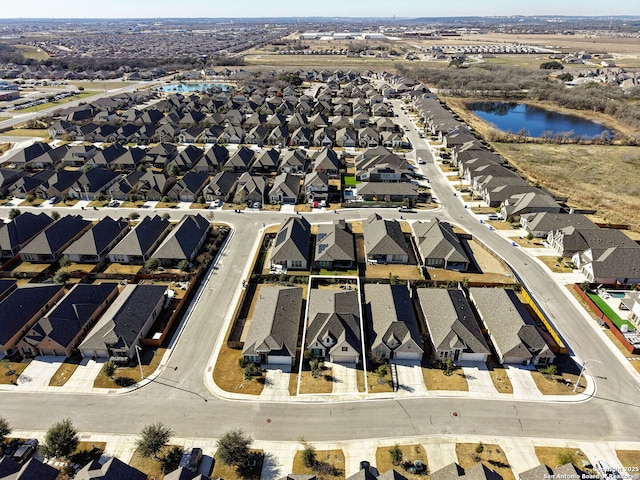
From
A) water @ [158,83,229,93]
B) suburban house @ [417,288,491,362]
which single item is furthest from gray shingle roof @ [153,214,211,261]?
water @ [158,83,229,93]

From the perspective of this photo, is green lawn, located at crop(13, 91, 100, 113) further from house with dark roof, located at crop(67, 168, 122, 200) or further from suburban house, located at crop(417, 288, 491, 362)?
suburban house, located at crop(417, 288, 491, 362)

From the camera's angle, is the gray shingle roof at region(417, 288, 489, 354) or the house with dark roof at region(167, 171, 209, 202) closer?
the gray shingle roof at region(417, 288, 489, 354)

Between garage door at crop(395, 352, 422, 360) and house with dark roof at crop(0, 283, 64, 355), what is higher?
house with dark roof at crop(0, 283, 64, 355)

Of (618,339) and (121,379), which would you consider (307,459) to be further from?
(618,339)

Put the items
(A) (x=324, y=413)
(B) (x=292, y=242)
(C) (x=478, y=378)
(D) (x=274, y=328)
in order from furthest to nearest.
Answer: (B) (x=292, y=242) → (D) (x=274, y=328) → (C) (x=478, y=378) → (A) (x=324, y=413)

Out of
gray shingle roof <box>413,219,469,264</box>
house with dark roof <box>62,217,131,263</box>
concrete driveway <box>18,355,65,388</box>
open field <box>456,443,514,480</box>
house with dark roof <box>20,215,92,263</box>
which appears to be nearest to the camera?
open field <box>456,443,514,480</box>

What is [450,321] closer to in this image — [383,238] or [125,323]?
[383,238]

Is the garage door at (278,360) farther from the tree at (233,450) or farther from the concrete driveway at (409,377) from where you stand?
the concrete driveway at (409,377)

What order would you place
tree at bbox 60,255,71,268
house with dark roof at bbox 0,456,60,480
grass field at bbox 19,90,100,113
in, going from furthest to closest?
grass field at bbox 19,90,100,113 → tree at bbox 60,255,71,268 → house with dark roof at bbox 0,456,60,480

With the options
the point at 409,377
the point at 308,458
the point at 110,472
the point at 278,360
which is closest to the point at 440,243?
the point at 409,377
